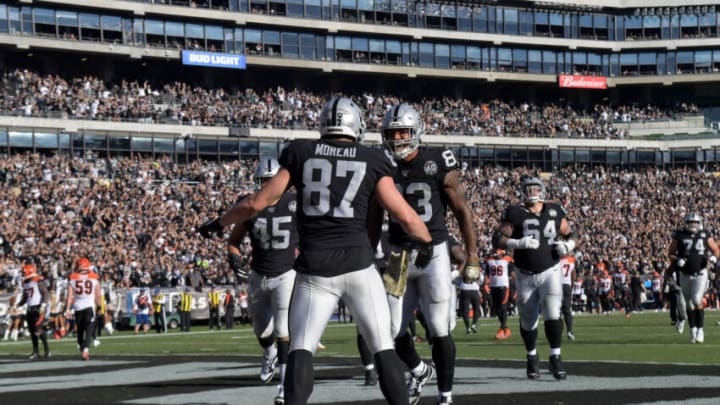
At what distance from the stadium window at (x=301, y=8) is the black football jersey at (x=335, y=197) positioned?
2311 inches

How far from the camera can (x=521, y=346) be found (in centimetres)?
1933

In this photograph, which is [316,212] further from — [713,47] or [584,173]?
[713,47]

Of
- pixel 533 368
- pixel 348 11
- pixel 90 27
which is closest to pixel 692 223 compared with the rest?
pixel 533 368

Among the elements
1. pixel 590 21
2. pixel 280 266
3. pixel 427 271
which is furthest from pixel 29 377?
pixel 590 21

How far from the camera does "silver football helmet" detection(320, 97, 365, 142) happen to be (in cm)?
778

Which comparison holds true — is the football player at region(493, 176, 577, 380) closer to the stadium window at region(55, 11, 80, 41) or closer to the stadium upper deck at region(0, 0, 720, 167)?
the stadium upper deck at region(0, 0, 720, 167)

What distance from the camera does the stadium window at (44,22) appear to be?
186ft

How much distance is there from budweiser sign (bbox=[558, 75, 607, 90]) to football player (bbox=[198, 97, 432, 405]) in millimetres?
67240

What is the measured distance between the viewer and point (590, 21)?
251 feet

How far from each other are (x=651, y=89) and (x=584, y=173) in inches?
502

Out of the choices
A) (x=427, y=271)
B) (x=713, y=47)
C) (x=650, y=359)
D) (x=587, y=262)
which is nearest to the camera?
(x=427, y=271)

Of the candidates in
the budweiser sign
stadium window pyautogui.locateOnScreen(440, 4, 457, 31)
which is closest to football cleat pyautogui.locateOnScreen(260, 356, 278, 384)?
stadium window pyautogui.locateOnScreen(440, 4, 457, 31)

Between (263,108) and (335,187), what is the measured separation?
54702mm

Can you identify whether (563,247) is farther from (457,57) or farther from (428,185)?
(457,57)
